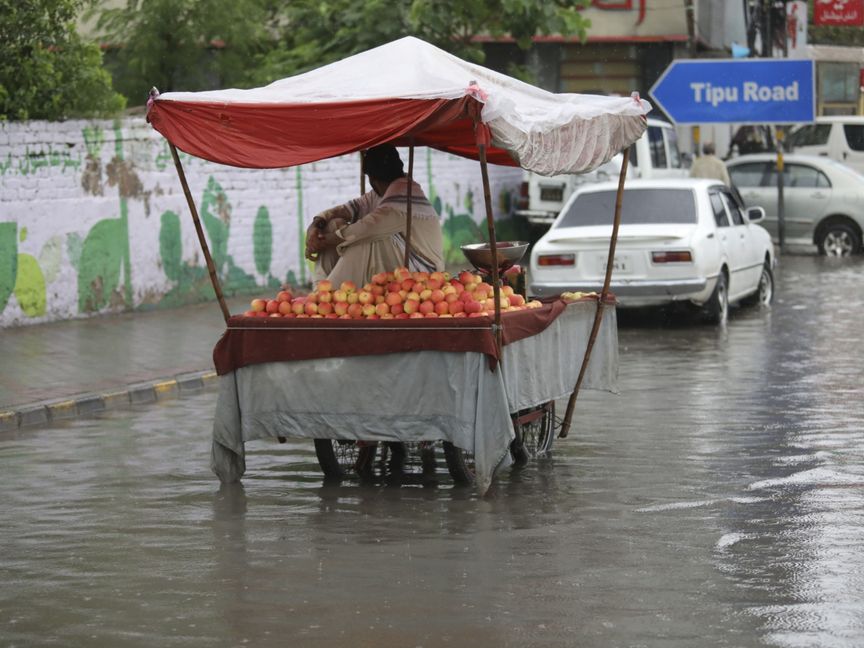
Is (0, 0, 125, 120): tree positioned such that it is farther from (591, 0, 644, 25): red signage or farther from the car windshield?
(591, 0, 644, 25): red signage

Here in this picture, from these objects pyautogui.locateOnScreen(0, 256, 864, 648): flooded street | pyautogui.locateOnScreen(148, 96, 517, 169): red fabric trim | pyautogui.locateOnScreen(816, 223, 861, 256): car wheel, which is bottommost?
pyautogui.locateOnScreen(0, 256, 864, 648): flooded street

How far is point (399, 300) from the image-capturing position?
29.8ft

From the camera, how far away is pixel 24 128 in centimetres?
1731

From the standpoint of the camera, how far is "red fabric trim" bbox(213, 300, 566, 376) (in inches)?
352

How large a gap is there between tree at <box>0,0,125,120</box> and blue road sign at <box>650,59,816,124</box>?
1460 cm

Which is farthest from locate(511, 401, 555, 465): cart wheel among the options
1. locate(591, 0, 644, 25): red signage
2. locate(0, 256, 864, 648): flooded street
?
locate(591, 0, 644, 25): red signage

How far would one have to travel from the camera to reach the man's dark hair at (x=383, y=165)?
→ 9.95 meters

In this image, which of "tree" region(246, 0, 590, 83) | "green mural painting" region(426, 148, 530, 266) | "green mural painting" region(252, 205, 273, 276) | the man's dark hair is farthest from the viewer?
"tree" region(246, 0, 590, 83)

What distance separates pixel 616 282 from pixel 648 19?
73.5ft

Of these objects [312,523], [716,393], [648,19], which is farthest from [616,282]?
[648,19]

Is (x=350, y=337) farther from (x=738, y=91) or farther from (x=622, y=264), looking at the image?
(x=738, y=91)

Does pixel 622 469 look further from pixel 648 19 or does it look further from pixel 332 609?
pixel 648 19

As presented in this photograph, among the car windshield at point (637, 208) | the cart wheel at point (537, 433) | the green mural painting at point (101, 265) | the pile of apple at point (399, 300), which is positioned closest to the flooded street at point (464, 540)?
the cart wheel at point (537, 433)

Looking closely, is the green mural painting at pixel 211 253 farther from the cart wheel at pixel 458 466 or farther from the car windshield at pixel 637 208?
the cart wheel at pixel 458 466
